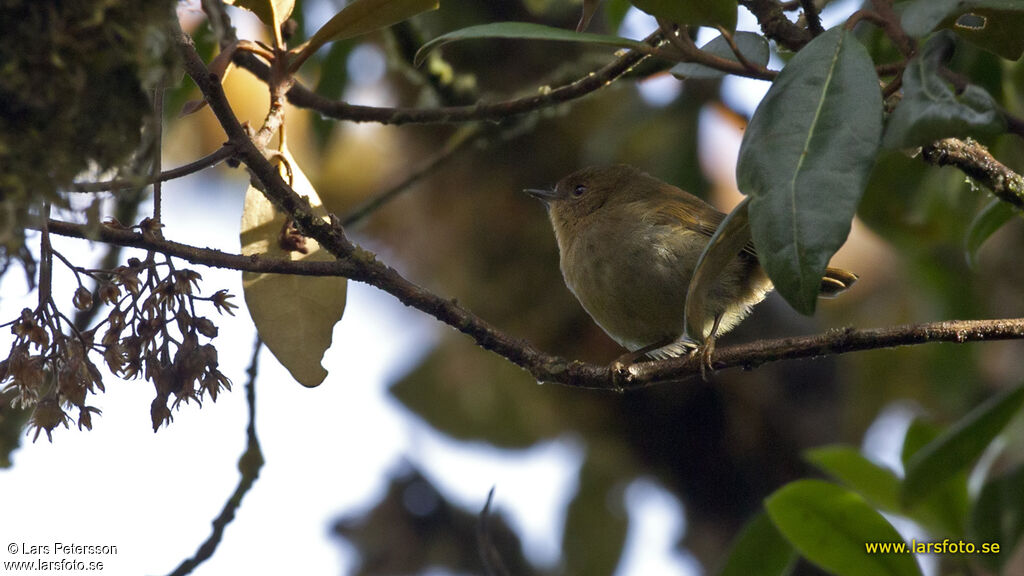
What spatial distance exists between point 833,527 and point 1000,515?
55 cm

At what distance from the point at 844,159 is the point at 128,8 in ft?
4.24

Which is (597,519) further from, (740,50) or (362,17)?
(362,17)

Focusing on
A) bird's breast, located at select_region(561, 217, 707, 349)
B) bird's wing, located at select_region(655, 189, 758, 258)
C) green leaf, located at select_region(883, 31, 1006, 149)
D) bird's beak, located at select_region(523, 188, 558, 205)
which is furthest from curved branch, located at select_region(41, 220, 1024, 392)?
bird's beak, located at select_region(523, 188, 558, 205)

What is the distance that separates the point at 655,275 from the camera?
3.79 metres

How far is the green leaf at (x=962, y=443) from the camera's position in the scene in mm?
2680

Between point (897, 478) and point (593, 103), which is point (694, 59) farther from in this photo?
point (593, 103)

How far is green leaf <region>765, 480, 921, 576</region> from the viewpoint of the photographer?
322cm

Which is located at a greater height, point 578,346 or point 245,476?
point 578,346

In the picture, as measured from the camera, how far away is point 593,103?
6965mm

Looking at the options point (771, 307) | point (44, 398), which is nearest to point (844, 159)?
point (44, 398)

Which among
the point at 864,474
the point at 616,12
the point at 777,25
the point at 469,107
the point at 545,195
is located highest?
the point at 616,12

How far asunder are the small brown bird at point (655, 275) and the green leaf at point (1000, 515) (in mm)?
907
